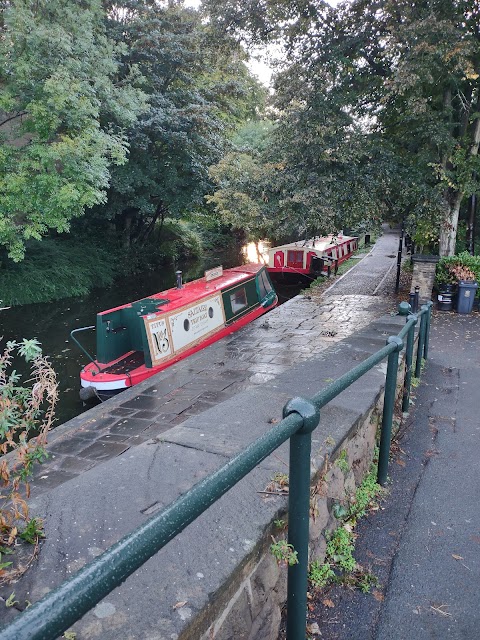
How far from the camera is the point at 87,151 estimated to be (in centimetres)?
1311

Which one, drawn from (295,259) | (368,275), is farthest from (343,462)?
(295,259)

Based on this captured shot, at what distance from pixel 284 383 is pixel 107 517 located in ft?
7.06

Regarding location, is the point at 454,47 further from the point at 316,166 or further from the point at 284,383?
the point at 284,383

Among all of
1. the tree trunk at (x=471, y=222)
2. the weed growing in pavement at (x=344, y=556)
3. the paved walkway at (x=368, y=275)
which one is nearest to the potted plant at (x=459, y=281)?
the tree trunk at (x=471, y=222)

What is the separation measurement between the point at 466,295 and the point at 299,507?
11.3 meters

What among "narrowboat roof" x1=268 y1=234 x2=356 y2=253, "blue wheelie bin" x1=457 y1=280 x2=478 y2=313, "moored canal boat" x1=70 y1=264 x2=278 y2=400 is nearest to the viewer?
"moored canal boat" x1=70 y1=264 x2=278 y2=400

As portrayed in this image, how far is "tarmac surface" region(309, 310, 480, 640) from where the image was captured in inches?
84.0

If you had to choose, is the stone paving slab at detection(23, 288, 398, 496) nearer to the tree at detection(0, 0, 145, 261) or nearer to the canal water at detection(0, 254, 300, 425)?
the canal water at detection(0, 254, 300, 425)

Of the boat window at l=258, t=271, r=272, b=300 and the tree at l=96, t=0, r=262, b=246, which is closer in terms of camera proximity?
the boat window at l=258, t=271, r=272, b=300

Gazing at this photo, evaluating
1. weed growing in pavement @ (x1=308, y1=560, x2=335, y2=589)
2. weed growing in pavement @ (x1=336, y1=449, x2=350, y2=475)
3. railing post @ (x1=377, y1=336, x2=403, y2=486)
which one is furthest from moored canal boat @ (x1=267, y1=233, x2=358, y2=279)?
weed growing in pavement @ (x1=308, y1=560, x2=335, y2=589)

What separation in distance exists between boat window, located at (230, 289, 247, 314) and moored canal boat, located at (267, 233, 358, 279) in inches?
312

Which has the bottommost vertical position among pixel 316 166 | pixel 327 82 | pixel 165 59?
pixel 316 166

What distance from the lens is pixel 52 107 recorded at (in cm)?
1216

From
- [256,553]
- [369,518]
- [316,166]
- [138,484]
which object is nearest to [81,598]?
[256,553]
